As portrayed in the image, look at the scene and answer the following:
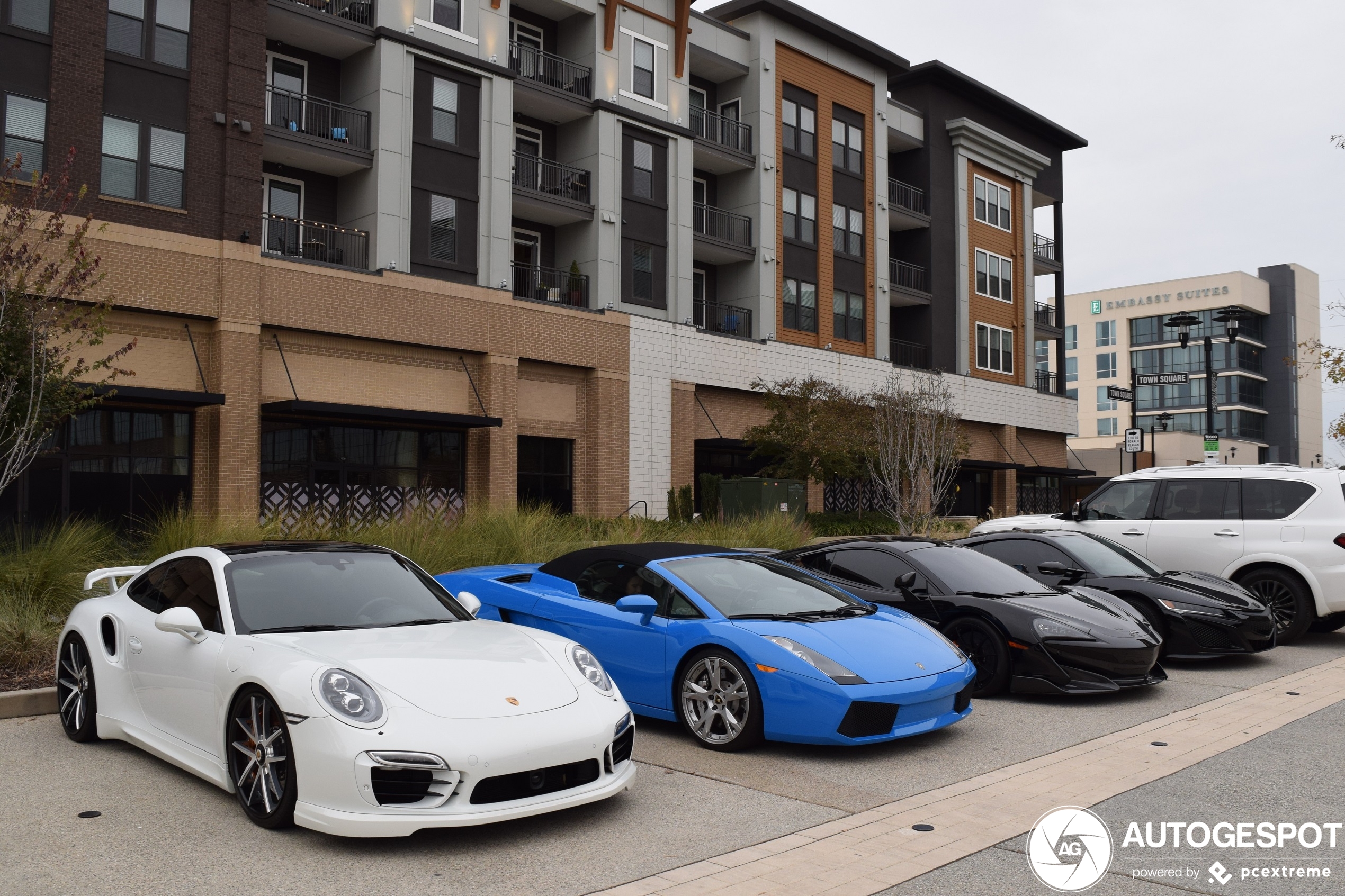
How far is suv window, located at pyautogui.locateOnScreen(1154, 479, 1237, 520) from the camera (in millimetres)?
13461

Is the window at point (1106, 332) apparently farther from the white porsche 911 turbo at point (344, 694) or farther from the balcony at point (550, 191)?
the white porsche 911 turbo at point (344, 694)

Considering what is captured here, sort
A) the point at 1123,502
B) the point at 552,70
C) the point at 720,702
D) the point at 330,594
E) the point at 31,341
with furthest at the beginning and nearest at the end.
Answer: the point at 552,70 → the point at 1123,502 → the point at 31,341 → the point at 720,702 → the point at 330,594

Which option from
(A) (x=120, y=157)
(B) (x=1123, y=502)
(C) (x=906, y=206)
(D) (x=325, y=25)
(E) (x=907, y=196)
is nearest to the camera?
(B) (x=1123, y=502)

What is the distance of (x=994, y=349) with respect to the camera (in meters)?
45.3

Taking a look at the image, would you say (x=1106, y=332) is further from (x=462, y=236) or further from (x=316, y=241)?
(x=316, y=241)

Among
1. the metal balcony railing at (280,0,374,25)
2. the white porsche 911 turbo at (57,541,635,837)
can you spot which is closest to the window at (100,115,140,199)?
the metal balcony railing at (280,0,374,25)

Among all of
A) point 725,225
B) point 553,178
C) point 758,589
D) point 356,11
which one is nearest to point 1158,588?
point 758,589

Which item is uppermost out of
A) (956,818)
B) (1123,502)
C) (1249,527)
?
(1123,502)

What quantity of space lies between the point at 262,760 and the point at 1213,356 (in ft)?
308

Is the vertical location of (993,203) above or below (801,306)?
above

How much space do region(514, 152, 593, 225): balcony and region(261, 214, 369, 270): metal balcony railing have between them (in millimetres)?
4532

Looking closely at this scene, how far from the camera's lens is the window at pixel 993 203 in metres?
45.0

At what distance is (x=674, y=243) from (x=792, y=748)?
2609 cm

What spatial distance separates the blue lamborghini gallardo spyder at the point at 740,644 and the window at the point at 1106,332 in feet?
302
